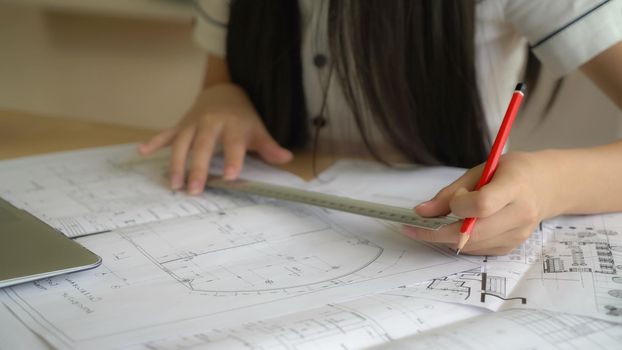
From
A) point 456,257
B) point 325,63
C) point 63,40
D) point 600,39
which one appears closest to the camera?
point 456,257

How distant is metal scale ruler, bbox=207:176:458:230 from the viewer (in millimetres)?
483

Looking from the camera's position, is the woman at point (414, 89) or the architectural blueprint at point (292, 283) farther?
the woman at point (414, 89)

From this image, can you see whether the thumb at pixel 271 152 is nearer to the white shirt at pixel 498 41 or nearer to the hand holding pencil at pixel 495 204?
the white shirt at pixel 498 41

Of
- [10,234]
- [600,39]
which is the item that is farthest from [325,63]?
[10,234]

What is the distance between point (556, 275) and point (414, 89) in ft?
1.01

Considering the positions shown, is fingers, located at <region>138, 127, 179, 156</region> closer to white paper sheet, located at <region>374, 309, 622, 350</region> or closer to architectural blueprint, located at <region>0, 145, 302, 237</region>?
architectural blueprint, located at <region>0, 145, 302, 237</region>

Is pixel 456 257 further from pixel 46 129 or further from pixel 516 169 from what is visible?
pixel 46 129

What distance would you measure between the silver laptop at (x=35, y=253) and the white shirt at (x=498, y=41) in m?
0.38

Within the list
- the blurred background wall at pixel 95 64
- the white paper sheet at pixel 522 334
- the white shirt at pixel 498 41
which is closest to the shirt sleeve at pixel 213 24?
the white shirt at pixel 498 41

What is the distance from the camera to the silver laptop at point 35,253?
423mm

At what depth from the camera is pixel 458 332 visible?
37 cm

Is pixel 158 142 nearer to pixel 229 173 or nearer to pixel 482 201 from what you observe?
pixel 229 173

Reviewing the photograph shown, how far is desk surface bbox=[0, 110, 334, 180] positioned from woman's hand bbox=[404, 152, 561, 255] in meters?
0.22

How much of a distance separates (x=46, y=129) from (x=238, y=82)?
241 millimetres
